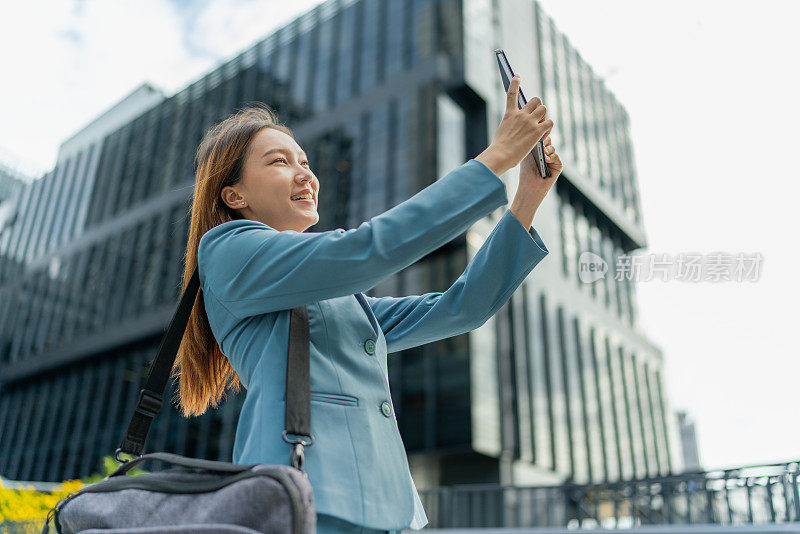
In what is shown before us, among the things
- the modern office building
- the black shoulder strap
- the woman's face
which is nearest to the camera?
the black shoulder strap

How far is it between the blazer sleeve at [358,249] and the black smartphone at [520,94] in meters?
0.21

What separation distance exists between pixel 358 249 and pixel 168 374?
1.82 feet

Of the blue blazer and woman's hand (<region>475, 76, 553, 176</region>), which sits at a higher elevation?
woman's hand (<region>475, 76, 553, 176</region>)

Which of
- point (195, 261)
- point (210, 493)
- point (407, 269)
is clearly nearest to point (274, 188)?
point (195, 261)

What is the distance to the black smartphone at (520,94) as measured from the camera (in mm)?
1548

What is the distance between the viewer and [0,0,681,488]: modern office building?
2509cm

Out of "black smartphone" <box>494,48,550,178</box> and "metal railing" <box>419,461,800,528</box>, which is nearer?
"black smartphone" <box>494,48,550,178</box>

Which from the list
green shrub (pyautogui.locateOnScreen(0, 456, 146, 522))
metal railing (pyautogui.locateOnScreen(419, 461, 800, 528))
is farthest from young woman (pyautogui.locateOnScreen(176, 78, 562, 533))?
metal railing (pyautogui.locateOnScreen(419, 461, 800, 528))

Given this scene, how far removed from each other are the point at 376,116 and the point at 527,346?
428 inches

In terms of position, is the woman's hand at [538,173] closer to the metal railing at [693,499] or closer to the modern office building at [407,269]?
the metal railing at [693,499]

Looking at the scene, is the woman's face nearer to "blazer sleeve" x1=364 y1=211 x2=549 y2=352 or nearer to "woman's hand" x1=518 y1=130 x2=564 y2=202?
"blazer sleeve" x1=364 y1=211 x2=549 y2=352

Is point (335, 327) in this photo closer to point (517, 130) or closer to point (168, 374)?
point (168, 374)

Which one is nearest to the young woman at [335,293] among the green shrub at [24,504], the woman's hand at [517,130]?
the woman's hand at [517,130]

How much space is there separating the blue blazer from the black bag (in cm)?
5
